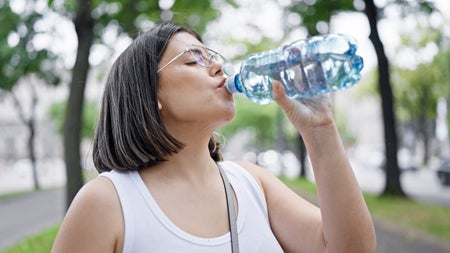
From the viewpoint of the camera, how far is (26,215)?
52.0 feet

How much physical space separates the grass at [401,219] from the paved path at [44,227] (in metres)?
0.28

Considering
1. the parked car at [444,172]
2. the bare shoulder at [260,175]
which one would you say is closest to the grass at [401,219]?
the bare shoulder at [260,175]

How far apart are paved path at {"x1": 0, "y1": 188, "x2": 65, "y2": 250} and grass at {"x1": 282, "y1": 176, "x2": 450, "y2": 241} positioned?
727 cm

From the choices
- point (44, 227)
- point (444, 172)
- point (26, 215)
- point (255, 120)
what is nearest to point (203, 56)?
point (44, 227)

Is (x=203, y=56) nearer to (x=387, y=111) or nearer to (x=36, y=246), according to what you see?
(x=36, y=246)

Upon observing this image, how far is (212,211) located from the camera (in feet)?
5.58

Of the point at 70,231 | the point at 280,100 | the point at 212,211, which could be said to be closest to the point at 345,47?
the point at 280,100

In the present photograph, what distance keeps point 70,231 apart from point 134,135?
1.25ft

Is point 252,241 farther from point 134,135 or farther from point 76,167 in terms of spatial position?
point 76,167

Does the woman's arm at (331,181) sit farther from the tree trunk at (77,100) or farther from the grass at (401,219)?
the tree trunk at (77,100)

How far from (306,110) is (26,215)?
1583 centimetres

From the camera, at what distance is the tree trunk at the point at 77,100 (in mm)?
7648

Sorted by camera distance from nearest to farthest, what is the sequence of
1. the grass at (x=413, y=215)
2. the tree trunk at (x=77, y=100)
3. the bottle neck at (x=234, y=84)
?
the bottle neck at (x=234, y=84) → the tree trunk at (x=77, y=100) → the grass at (x=413, y=215)

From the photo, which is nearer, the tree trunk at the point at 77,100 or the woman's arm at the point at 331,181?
the woman's arm at the point at 331,181
